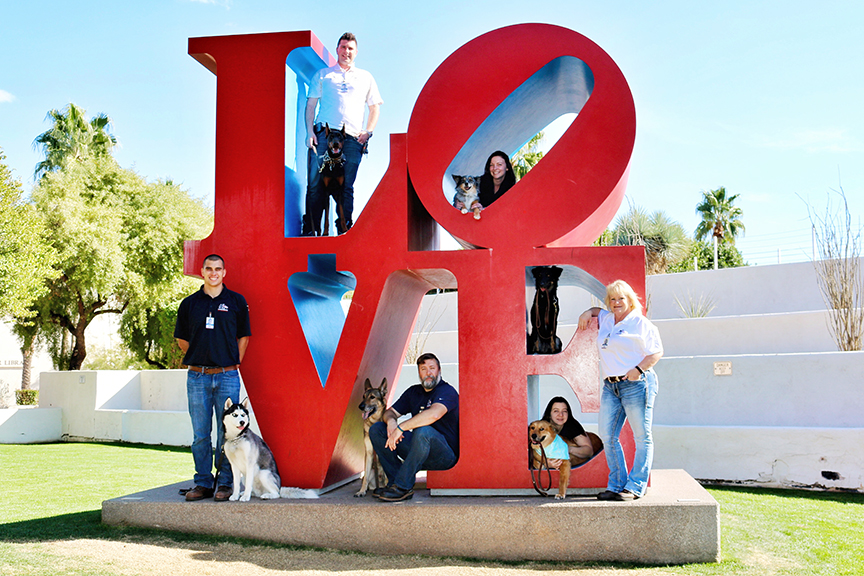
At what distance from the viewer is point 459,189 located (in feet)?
21.1

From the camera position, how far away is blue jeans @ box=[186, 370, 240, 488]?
19.2ft

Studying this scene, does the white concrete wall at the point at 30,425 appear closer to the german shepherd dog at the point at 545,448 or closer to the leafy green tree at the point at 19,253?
the leafy green tree at the point at 19,253

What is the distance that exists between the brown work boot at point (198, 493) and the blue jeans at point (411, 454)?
150 centimetres

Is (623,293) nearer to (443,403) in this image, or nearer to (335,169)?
(443,403)

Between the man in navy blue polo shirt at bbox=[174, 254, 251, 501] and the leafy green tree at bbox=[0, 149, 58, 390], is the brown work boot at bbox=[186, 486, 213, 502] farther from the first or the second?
the leafy green tree at bbox=[0, 149, 58, 390]

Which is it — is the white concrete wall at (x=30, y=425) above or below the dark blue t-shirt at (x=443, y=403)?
below

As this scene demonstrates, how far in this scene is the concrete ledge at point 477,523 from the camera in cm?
502

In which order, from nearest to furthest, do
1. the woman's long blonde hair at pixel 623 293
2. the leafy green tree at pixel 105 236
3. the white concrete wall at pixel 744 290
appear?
1. the woman's long blonde hair at pixel 623 293
2. the white concrete wall at pixel 744 290
3. the leafy green tree at pixel 105 236

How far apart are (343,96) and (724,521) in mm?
5432

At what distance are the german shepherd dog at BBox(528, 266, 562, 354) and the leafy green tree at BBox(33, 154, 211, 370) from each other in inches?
707

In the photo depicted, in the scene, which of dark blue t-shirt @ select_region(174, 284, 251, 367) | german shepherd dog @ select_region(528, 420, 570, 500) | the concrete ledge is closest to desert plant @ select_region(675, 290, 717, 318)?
the concrete ledge

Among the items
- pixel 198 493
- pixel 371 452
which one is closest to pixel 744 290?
pixel 371 452

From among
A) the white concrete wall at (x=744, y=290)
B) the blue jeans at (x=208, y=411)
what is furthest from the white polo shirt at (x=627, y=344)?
the white concrete wall at (x=744, y=290)

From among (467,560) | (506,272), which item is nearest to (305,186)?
(506,272)
